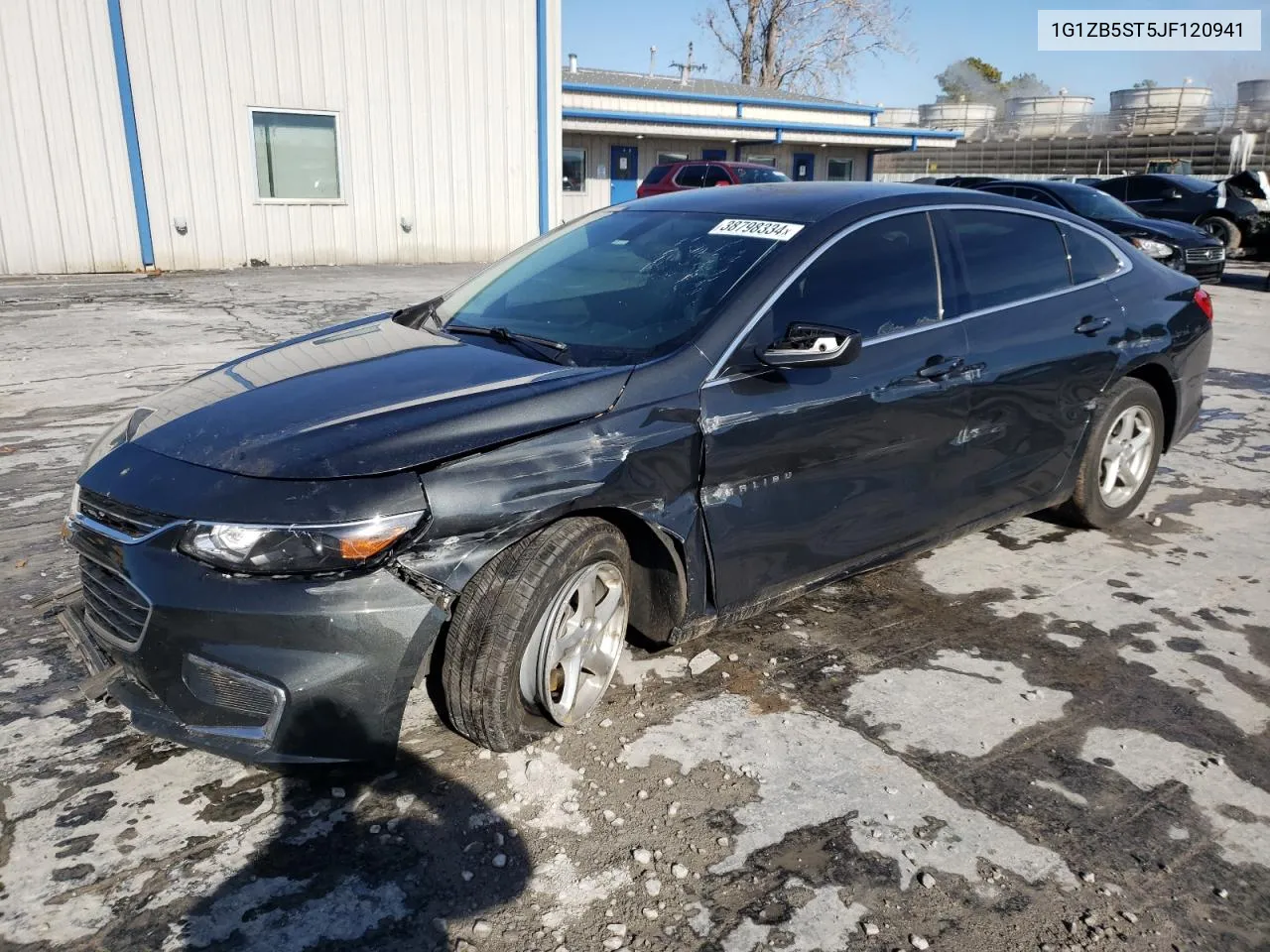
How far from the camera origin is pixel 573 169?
25938 mm

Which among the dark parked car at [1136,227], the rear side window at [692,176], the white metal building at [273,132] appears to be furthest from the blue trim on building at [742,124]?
the dark parked car at [1136,227]

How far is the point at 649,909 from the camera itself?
2.40m

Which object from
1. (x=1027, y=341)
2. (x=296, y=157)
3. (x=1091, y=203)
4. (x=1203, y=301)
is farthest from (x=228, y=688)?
(x=296, y=157)

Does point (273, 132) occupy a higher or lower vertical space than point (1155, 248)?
higher

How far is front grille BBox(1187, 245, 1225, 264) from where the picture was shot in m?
14.6

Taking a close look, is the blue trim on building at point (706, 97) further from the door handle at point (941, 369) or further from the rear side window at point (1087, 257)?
the door handle at point (941, 369)

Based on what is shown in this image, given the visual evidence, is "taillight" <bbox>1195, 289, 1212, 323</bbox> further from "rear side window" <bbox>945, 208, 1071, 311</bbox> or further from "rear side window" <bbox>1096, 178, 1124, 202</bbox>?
"rear side window" <bbox>1096, 178, 1124, 202</bbox>

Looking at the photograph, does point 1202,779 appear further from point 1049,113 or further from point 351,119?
point 1049,113

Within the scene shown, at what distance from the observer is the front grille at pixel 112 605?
2.64m

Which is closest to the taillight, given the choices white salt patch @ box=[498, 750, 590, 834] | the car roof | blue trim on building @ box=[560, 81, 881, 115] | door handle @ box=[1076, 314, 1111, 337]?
door handle @ box=[1076, 314, 1111, 337]

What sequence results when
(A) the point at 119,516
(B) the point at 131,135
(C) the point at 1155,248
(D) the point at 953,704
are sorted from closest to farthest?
(A) the point at 119,516 < (D) the point at 953,704 < (C) the point at 1155,248 < (B) the point at 131,135

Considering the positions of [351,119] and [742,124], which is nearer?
[351,119]

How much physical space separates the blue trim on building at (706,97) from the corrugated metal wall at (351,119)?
5015mm

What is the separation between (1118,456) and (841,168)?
28.5 metres
